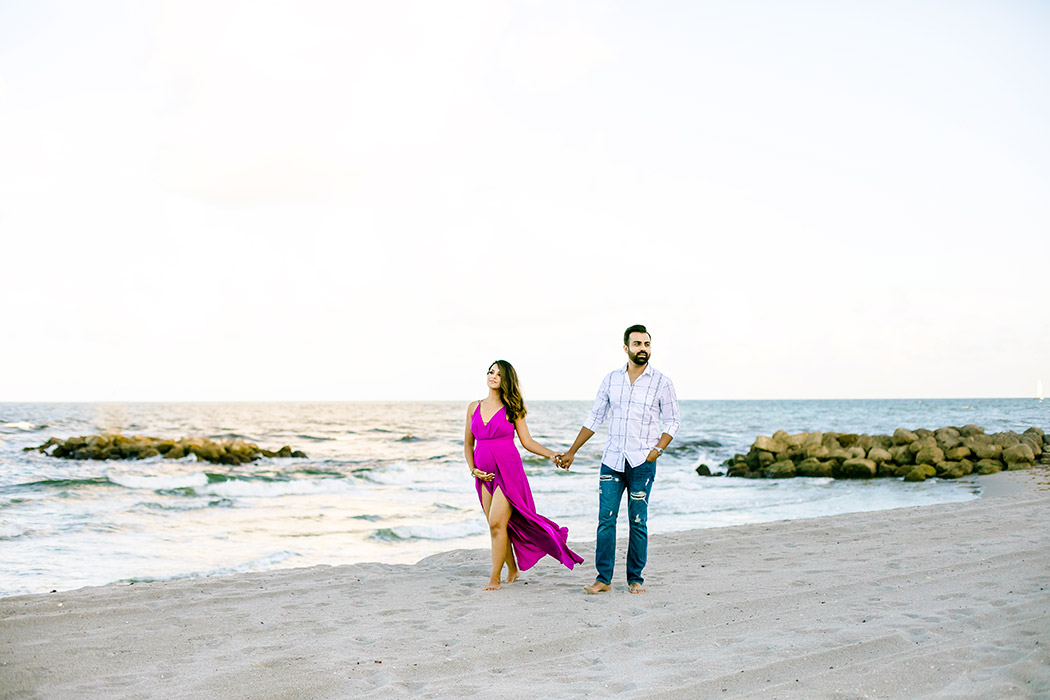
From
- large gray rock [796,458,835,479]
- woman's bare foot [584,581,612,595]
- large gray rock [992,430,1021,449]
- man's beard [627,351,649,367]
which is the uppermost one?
man's beard [627,351,649,367]

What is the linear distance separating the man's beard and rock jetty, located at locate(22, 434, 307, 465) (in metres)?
22.3

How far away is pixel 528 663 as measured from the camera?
14.4 feet

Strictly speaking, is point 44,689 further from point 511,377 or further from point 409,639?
point 511,377

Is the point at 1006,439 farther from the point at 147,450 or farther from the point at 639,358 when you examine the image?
the point at 147,450

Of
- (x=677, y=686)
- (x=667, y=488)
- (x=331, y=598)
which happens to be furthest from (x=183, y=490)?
(x=677, y=686)

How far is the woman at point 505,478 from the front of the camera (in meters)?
6.57

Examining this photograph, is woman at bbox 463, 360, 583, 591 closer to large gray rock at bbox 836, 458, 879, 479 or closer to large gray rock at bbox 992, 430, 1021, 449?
large gray rock at bbox 836, 458, 879, 479

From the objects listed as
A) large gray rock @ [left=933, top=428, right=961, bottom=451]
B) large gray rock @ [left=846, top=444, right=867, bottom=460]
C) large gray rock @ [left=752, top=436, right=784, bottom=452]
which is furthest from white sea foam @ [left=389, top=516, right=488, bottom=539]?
large gray rock @ [left=933, top=428, right=961, bottom=451]

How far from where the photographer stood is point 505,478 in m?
6.58

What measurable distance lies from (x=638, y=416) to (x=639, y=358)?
45cm

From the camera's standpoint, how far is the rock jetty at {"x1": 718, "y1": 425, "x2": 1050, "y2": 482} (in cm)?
1688

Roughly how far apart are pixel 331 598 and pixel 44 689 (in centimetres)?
230

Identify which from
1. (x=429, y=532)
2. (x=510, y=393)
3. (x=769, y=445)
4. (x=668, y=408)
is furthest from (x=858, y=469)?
(x=510, y=393)

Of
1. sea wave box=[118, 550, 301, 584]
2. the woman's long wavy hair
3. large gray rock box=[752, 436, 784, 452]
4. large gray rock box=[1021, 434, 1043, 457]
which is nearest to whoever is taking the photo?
the woman's long wavy hair
